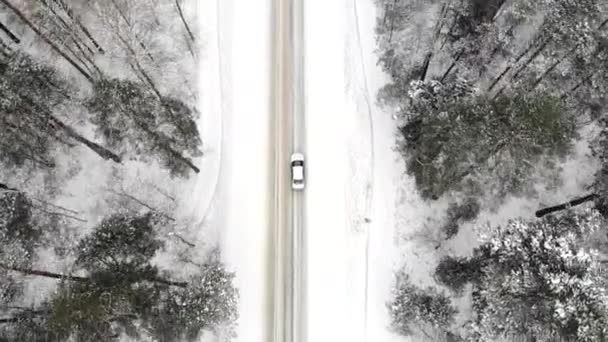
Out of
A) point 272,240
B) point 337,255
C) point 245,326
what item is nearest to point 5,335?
point 245,326

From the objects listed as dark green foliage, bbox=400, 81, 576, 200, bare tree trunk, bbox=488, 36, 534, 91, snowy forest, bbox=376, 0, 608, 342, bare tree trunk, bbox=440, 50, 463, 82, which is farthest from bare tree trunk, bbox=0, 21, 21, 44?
bare tree trunk, bbox=488, 36, 534, 91

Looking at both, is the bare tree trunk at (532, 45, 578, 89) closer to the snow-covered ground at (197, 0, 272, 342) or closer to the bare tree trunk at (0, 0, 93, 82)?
the snow-covered ground at (197, 0, 272, 342)

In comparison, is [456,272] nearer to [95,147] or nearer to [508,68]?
[508,68]

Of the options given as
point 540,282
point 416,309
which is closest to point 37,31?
point 416,309

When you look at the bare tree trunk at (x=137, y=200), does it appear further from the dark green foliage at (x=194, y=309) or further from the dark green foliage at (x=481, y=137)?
the dark green foliage at (x=481, y=137)

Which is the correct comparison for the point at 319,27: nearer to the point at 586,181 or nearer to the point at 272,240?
the point at 272,240
